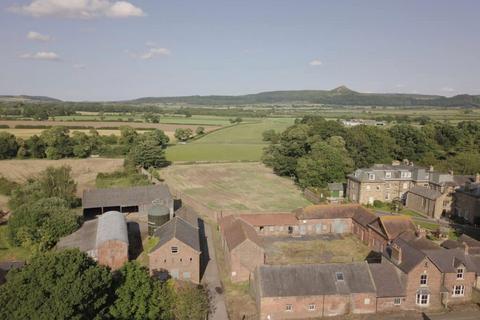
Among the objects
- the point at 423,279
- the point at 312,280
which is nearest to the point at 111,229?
the point at 312,280

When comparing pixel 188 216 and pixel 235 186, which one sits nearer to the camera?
pixel 188 216

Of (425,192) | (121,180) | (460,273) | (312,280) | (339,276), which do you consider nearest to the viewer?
(312,280)

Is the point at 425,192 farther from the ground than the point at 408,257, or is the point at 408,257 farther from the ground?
the point at 408,257

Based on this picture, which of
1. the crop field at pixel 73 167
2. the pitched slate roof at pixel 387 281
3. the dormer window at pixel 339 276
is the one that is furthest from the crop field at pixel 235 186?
the dormer window at pixel 339 276

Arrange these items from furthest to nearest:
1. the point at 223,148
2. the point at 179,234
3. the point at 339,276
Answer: the point at 223,148 → the point at 179,234 → the point at 339,276

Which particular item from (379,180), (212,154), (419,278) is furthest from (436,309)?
(212,154)

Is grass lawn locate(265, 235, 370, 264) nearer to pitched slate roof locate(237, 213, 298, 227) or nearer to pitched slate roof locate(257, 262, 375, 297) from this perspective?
pitched slate roof locate(237, 213, 298, 227)

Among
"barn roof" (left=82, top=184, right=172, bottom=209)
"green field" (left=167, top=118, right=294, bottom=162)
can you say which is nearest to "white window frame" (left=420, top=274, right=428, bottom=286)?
"barn roof" (left=82, top=184, right=172, bottom=209)

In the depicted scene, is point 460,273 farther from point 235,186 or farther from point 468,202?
point 235,186
